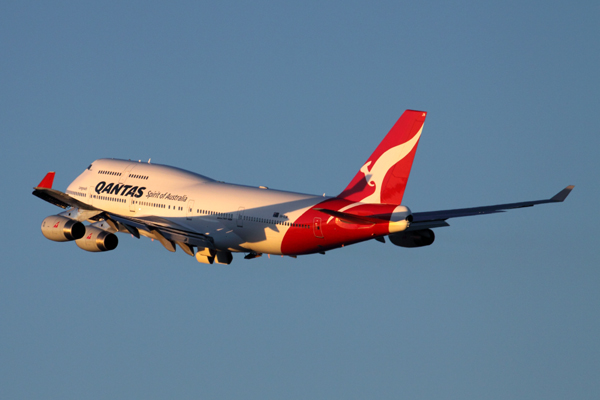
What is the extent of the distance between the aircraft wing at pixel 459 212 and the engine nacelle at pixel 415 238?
2.04 meters

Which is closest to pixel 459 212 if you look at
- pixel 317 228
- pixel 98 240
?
pixel 317 228

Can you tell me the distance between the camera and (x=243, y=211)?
196ft

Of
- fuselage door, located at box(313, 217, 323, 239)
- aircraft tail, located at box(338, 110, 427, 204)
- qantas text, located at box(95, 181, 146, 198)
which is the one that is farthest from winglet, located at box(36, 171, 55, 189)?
aircraft tail, located at box(338, 110, 427, 204)

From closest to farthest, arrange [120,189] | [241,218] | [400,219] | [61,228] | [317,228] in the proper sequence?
[400,219] < [317,228] < [61,228] < [241,218] < [120,189]

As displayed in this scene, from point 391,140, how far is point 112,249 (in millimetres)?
18089

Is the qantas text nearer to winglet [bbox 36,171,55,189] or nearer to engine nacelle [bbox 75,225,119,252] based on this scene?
engine nacelle [bbox 75,225,119,252]

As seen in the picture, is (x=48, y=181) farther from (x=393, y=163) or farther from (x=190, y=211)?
(x=393, y=163)

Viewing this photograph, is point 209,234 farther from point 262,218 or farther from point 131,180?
point 131,180

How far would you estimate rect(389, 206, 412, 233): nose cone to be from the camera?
53.2 m

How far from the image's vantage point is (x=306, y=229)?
187ft

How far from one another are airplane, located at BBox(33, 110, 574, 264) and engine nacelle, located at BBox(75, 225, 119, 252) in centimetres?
6

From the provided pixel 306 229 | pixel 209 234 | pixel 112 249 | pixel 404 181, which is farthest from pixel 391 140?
Answer: pixel 112 249

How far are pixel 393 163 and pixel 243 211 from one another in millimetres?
9943

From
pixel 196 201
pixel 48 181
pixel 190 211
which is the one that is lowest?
pixel 48 181
